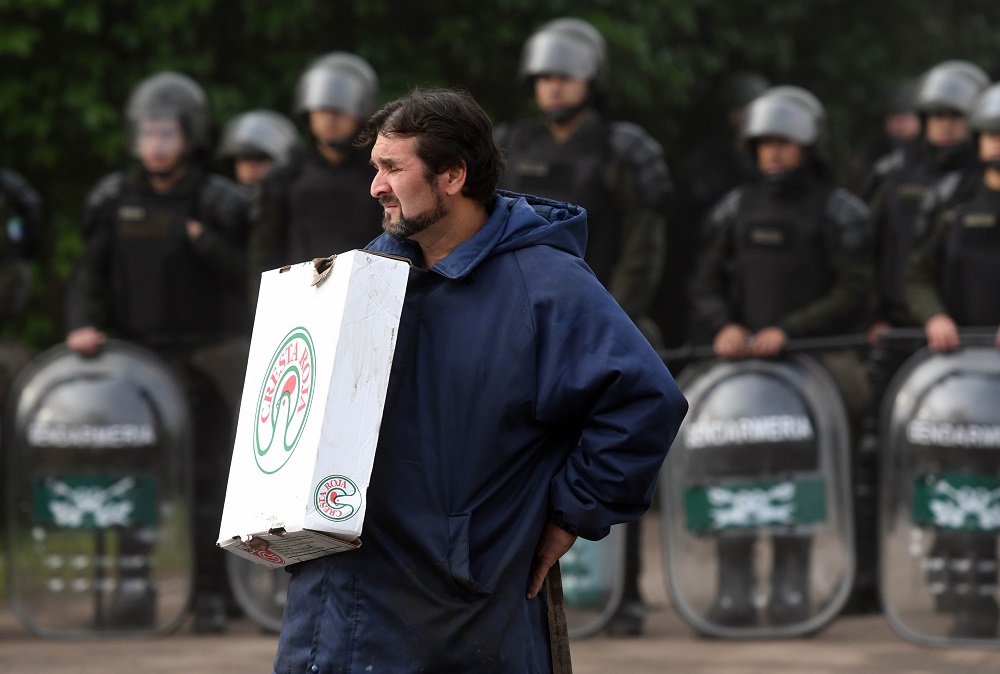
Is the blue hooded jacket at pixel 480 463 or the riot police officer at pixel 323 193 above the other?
the riot police officer at pixel 323 193

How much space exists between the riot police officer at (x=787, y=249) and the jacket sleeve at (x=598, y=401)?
169 inches

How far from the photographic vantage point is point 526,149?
8.25m

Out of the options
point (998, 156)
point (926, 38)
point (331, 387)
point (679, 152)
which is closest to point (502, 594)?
point (331, 387)

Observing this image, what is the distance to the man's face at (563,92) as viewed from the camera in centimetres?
827

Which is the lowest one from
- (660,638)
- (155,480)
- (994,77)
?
(660,638)

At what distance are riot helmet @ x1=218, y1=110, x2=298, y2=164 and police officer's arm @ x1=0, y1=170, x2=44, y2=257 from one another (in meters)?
1.28

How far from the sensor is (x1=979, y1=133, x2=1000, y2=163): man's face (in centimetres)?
801

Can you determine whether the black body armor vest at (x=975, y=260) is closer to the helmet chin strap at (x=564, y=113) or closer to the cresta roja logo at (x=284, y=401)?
the helmet chin strap at (x=564, y=113)

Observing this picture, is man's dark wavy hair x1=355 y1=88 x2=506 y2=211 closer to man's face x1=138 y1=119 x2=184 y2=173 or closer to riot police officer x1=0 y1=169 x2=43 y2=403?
man's face x1=138 y1=119 x2=184 y2=173

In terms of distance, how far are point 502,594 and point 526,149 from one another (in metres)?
4.75

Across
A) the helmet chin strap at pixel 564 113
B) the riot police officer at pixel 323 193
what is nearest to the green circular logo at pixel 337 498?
the riot police officer at pixel 323 193

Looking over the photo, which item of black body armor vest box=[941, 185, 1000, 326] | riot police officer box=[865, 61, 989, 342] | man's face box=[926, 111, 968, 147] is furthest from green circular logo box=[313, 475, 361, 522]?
man's face box=[926, 111, 968, 147]

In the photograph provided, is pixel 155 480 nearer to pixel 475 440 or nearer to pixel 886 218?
pixel 886 218

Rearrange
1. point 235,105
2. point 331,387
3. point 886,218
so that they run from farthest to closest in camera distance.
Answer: point 235,105 → point 886,218 → point 331,387
